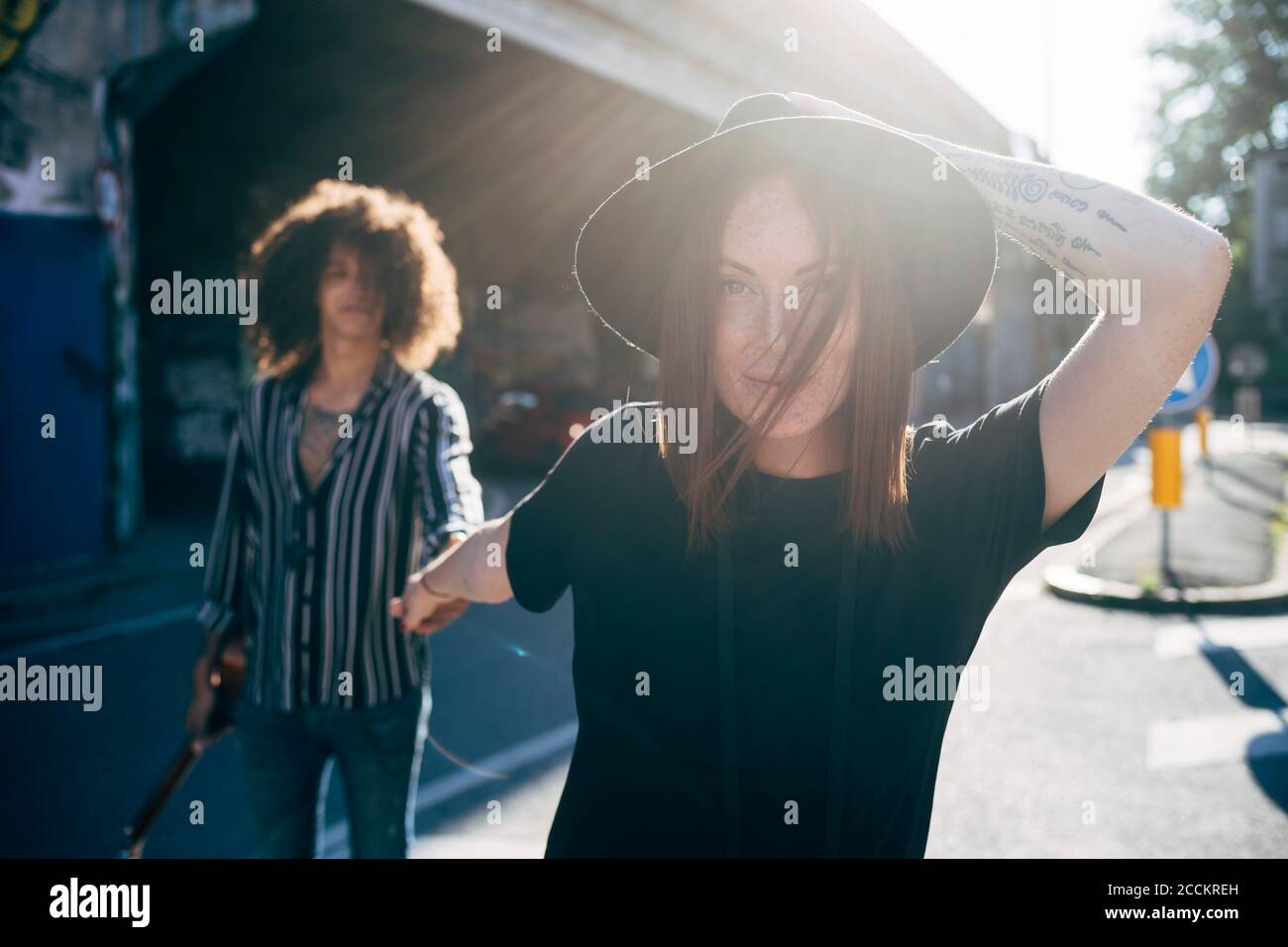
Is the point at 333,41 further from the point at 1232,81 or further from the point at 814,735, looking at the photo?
the point at 1232,81

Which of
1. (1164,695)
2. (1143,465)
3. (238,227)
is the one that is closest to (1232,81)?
(1143,465)

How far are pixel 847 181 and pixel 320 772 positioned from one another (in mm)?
1833

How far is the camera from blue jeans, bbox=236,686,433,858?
237 centimetres

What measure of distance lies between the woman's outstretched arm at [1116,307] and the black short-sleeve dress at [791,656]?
0.14 feet

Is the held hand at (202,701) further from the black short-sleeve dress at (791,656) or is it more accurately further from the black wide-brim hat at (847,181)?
the black wide-brim hat at (847,181)

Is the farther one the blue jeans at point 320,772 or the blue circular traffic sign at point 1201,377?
the blue circular traffic sign at point 1201,377

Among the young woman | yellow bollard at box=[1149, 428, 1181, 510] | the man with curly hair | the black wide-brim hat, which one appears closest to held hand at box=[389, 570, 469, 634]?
the man with curly hair

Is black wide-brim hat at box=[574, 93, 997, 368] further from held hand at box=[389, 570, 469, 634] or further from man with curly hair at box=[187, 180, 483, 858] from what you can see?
man with curly hair at box=[187, 180, 483, 858]

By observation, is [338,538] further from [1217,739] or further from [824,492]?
[1217,739]

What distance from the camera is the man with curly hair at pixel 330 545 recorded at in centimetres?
239

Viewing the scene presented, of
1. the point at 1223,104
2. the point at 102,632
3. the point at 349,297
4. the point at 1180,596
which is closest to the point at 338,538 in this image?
the point at 349,297

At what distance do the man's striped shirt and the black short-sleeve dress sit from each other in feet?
3.15

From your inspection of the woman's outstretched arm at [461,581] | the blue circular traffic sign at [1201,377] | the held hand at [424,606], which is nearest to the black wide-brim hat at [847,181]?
the woman's outstretched arm at [461,581]
